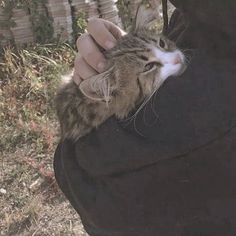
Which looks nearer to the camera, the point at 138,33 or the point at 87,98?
the point at 87,98

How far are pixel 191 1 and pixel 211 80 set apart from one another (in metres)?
0.20

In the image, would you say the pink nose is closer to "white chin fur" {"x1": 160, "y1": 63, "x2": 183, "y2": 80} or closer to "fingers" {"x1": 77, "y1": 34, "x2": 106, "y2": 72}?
"white chin fur" {"x1": 160, "y1": 63, "x2": 183, "y2": 80}

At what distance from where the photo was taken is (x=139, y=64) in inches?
75.7

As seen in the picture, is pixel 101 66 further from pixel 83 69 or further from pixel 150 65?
pixel 150 65

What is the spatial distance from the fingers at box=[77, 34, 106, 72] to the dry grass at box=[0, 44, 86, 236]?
4.81 ft

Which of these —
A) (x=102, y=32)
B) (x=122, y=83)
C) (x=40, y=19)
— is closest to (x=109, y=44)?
(x=102, y=32)

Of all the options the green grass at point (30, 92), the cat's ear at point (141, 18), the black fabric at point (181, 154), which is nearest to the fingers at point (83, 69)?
the black fabric at point (181, 154)

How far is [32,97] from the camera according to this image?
3.78 meters

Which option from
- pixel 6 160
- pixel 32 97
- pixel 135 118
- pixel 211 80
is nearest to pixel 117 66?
pixel 135 118

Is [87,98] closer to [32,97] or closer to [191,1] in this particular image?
[191,1]

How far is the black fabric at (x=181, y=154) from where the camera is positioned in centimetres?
133

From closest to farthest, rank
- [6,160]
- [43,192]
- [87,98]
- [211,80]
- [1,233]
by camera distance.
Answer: [211,80] → [87,98] → [1,233] → [43,192] → [6,160]

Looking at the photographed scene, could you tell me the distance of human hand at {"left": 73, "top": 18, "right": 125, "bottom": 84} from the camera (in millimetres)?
1617

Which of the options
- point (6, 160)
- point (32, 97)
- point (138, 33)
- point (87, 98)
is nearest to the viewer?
point (87, 98)
